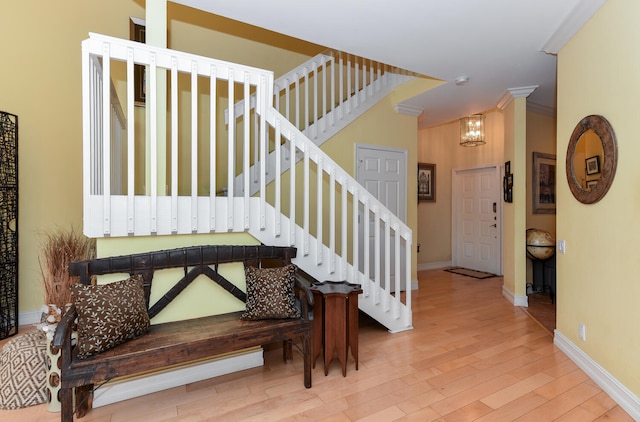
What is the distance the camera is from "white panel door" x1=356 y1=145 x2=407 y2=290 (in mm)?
4441

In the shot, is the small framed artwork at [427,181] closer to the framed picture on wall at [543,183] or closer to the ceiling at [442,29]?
the framed picture on wall at [543,183]

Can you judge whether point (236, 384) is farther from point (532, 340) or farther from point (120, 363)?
point (532, 340)

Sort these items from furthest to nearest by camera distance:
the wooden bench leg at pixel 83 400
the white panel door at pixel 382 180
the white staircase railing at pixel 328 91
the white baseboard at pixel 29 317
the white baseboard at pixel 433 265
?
the white baseboard at pixel 433 265 < the white panel door at pixel 382 180 < the white staircase railing at pixel 328 91 < the white baseboard at pixel 29 317 < the wooden bench leg at pixel 83 400

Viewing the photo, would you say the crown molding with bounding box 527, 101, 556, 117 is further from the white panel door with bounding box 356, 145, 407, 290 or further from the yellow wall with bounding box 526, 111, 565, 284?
the white panel door with bounding box 356, 145, 407, 290

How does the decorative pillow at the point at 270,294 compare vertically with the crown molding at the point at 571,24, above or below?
below

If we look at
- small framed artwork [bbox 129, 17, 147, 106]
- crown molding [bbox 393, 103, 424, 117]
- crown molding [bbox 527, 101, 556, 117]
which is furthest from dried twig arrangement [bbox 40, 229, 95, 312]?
crown molding [bbox 527, 101, 556, 117]

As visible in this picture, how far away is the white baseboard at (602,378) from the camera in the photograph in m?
1.90

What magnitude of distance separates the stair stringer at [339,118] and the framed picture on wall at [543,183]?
2310 millimetres

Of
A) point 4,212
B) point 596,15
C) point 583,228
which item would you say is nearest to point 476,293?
point 583,228

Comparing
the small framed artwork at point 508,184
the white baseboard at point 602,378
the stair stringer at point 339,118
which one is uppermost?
Result: the stair stringer at point 339,118

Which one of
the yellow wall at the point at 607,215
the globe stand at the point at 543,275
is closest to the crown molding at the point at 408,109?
the yellow wall at the point at 607,215

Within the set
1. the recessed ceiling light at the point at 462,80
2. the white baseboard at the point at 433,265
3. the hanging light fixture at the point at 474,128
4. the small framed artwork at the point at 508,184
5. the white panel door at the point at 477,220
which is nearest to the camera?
the recessed ceiling light at the point at 462,80

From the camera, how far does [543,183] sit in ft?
15.6

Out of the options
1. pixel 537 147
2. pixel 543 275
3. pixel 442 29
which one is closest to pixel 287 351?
pixel 442 29
